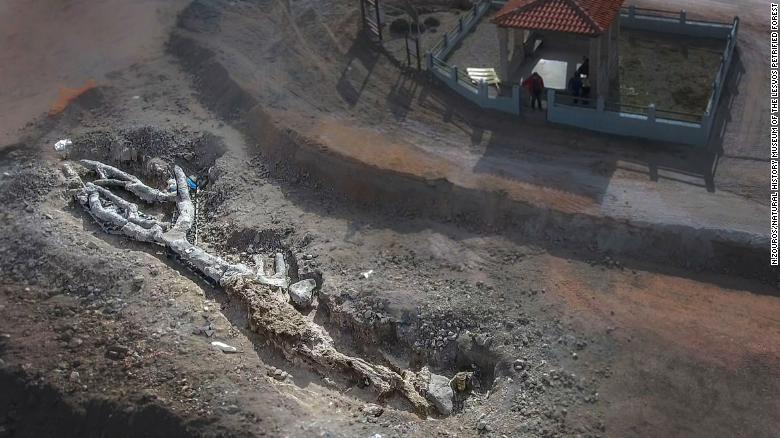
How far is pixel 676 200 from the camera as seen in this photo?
80.9 ft

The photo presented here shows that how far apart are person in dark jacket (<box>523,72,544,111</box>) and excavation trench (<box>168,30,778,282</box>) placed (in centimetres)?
557

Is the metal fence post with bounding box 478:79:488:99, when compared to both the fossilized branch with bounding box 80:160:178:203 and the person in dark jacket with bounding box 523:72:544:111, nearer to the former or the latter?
the person in dark jacket with bounding box 523:72:544:111

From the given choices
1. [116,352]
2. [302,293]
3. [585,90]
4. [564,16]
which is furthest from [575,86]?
[116,352]

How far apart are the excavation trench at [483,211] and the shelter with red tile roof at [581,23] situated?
22.3 ft

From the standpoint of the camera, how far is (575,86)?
96.1 feet

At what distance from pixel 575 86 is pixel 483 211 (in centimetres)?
718

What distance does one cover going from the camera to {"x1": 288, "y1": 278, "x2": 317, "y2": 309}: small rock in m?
24.0

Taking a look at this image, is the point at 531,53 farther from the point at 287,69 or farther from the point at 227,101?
the point at 227,101

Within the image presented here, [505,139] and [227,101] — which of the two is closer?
[505,139]

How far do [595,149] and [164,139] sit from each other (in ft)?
54.4

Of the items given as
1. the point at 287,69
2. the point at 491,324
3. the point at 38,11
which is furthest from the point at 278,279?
the point at 38,11

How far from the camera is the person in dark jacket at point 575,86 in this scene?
2921 centimetres

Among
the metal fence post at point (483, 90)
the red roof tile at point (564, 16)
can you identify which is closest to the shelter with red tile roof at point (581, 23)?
the red roof tile at point (564, 16)

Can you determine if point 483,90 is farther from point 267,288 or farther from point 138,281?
point 138,281
